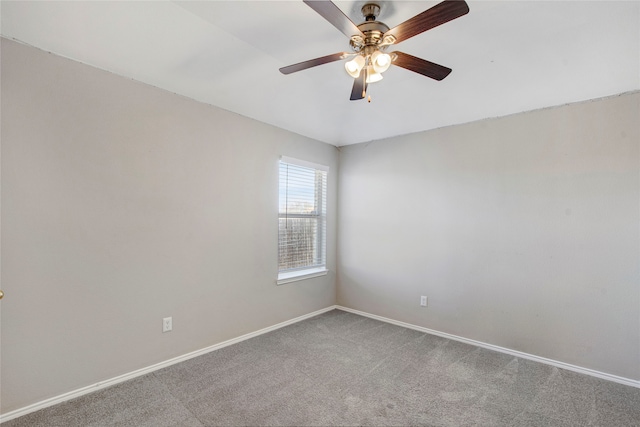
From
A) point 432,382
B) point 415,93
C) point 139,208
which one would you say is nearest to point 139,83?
point 139,208

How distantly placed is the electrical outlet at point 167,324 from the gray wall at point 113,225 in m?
0.03

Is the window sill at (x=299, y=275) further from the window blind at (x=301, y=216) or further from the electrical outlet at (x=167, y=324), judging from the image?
the electrical outlet at (x=167, y=324)

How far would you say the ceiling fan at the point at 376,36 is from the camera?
4.24 ft

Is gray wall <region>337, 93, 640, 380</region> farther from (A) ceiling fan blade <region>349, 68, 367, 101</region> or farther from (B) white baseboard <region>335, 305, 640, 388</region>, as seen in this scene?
(A) ceiling fan blade <region>349, 68, 367, 101</region>

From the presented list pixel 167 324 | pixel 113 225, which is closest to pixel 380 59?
→ pixel 113 225

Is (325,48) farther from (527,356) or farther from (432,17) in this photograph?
(527,356)

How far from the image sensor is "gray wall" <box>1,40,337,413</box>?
6.09 ft

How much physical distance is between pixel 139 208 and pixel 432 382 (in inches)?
104

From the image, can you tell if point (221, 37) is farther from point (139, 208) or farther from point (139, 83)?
point (139, 208)

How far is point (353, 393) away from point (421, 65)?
Answer: 7.24 ft

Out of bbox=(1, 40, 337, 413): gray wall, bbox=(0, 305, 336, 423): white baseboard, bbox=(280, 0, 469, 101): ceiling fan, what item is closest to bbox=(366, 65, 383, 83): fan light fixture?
bbox=(280, 0, 469, 101): ceiling fan

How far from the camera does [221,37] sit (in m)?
2.01

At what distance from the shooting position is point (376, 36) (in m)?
1.58

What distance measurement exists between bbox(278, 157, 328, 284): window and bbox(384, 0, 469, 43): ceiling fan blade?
2.11 metres
